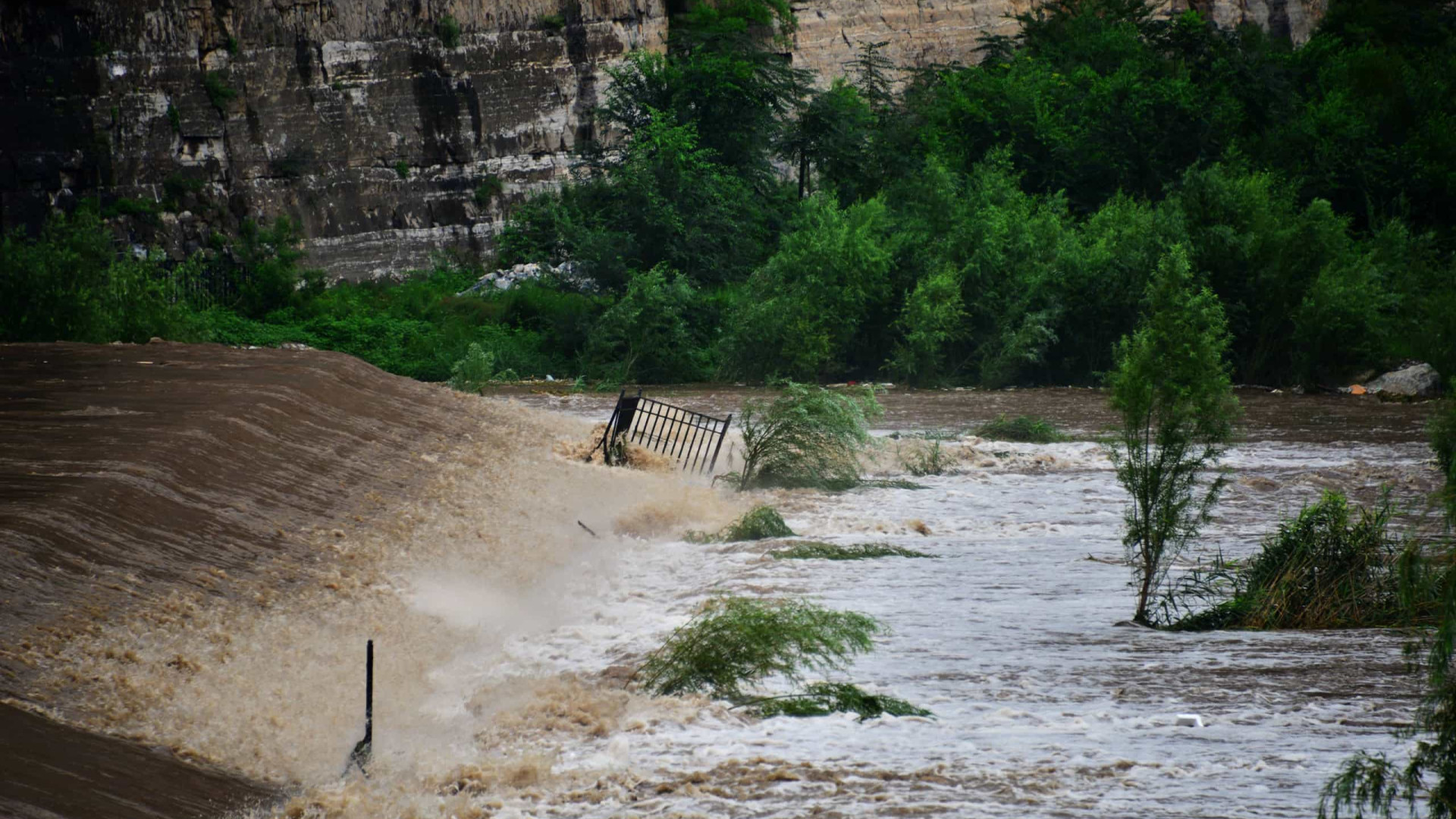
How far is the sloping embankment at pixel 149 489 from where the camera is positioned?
6684 millimetres

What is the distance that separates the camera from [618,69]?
46188mm

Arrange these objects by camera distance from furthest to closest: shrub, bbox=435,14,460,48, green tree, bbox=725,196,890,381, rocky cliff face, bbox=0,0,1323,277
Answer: shrub, bbox=435,14,460,48 → rocky cliff face, bbox=0,0,1323,277 → green tree, bbox=725,196,890,381

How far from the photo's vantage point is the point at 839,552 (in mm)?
13508

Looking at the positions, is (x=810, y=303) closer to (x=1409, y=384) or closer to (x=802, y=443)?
(x=1409, y=384)

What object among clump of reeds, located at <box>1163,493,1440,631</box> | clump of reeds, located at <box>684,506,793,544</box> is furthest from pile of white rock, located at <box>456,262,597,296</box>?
clump of reeds, located at <box>1163,493,1440,631</box>

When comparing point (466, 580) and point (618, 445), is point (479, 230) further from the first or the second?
point (466, 580)

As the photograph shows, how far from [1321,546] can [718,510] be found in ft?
23.1

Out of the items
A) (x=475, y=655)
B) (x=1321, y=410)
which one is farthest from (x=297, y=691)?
(x=1321, y=410)

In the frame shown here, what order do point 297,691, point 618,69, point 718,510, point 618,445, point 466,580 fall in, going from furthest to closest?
point 618,69, point 618,445, point 718,510, point 466,580, point 297,691

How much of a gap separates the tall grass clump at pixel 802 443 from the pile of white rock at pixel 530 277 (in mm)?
23613

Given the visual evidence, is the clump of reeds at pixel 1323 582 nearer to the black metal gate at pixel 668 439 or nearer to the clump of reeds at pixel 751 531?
the clump of reeds at pixel 751 531

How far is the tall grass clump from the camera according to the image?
1842cm

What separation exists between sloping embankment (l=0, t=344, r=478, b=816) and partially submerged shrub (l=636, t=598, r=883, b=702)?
10.0 feet

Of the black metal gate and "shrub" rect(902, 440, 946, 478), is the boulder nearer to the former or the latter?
"shrub" rect(902, 440, 946, 478)
